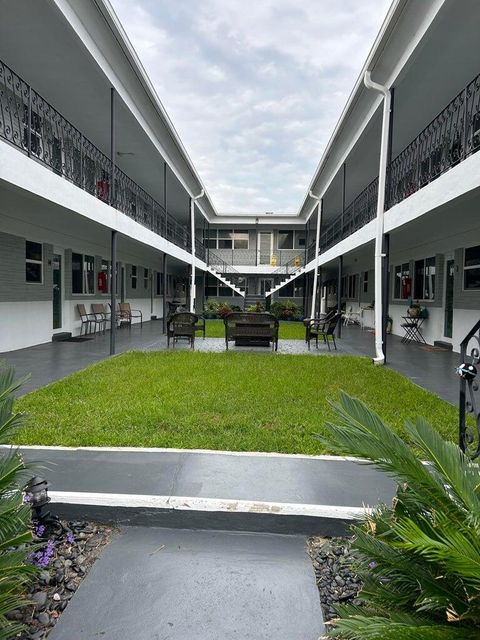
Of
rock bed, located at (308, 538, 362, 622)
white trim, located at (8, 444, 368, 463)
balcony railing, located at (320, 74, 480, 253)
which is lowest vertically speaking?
rock bed, located at (308, 538, 362, 622)

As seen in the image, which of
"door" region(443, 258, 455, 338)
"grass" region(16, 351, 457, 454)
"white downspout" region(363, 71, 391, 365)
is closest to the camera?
"grass" region(16, 351, 457, 454)

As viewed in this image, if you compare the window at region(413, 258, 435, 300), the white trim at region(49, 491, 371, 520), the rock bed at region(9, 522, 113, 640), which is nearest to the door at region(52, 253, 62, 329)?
the white trim at region(49, 491, 371, 520)

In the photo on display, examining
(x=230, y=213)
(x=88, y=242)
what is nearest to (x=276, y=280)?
(x=230, y=213)

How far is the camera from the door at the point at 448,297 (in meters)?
12.0

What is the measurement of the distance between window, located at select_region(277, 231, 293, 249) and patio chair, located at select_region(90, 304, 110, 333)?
1657 cm

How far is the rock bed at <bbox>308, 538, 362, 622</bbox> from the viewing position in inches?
87.4

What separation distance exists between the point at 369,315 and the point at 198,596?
1838cm

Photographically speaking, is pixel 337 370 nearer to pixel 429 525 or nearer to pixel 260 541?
pixel 260 541

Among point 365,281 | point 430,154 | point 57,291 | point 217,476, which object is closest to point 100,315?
point 57,291

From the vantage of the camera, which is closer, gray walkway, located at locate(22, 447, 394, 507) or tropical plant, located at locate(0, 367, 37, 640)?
tropical plant, located at locate(0, 367, 37, 640)

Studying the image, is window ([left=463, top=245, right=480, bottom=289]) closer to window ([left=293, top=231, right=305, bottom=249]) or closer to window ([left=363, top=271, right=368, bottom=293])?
window ([left=363, top=271, right=368, bottom=293])

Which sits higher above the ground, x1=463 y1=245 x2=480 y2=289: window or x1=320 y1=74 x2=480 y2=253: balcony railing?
x1=320 y1=74 x2=480 y2=253: balcony railing

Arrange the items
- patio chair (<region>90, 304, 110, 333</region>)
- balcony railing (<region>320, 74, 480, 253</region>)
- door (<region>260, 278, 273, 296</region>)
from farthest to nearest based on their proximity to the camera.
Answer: door (<region>260, 278, 273, 296</region>) < patio chair (<region>90, 304, 110, 333</region>) < balcony railing (<region>320, 74, 480, 253</region>)

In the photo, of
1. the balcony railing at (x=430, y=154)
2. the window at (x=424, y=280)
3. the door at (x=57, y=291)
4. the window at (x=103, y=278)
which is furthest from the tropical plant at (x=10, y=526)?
the window at (x=103, y=278)
